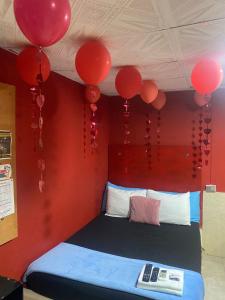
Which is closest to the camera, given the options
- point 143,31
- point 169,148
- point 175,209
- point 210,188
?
point 143,31

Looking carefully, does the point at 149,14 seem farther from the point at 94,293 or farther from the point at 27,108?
the point at 94,293

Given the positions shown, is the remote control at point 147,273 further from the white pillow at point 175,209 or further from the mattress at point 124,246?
the white pillow at point 175,209

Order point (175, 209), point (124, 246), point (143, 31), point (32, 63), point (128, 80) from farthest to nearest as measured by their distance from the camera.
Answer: point (175, 209)
point (124, 246)
point (128, 80)
point (32, 63)
point (143, 31)

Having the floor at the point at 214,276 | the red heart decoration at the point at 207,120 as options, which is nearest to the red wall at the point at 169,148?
the red heart decoration at the point at 207,120

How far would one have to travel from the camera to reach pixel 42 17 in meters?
1.04

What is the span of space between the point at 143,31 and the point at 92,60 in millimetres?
353

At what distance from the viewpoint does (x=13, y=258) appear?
1968mm

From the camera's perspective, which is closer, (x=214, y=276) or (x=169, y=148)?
(x=214, y=276)

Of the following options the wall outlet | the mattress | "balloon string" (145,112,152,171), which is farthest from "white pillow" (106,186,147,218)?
the wall outlet

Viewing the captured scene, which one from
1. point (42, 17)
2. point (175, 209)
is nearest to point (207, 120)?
point (175, 209)

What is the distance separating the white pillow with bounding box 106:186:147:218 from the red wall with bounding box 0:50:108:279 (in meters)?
0.21

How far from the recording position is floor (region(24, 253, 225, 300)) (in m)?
2.32

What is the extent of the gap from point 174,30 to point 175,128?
1.94 meters

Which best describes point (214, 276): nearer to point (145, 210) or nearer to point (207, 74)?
point (145, 210)
